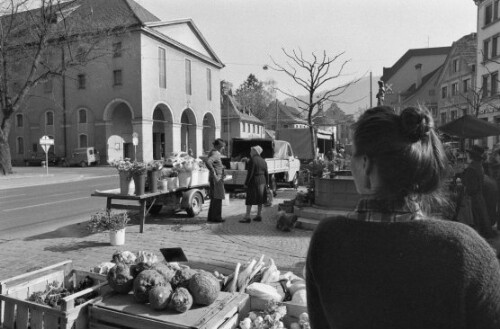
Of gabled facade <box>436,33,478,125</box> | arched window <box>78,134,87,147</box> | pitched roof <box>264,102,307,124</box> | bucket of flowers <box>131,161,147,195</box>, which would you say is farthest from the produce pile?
pitched roof <box>264,102,307,124</box>

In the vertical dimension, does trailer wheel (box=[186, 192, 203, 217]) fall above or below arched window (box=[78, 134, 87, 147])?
below

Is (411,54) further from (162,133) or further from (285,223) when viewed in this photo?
(285,223)

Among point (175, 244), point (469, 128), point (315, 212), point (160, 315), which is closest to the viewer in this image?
point (160, 315)

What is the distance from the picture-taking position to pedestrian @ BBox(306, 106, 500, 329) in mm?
1146

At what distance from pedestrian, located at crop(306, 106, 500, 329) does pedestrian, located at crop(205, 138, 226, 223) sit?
7914mm

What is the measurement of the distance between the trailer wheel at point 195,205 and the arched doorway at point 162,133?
35.1 m

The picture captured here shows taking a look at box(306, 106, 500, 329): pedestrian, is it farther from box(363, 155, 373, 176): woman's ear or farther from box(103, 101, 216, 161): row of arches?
box(103, 101, 216, 161): row of arches

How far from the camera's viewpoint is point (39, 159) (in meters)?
45.2

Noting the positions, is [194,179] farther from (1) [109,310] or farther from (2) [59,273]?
(1) [109,310]

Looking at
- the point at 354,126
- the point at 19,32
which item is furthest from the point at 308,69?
the point at 19,32

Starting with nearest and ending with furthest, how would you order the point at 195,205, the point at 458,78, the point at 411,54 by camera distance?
the point at 195,205 → the point at 458,78 → the point at 411,54

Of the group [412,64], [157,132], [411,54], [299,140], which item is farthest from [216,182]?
[411,54]

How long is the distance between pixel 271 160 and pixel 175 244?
26.1ft

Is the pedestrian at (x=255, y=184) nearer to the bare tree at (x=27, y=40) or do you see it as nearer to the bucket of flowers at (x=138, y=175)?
the bucket of flowers at (x=138, y=175)
